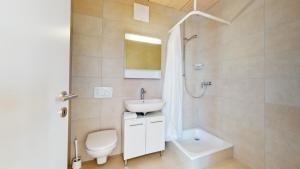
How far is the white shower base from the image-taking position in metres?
1.55

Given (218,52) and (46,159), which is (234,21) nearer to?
(218,52)

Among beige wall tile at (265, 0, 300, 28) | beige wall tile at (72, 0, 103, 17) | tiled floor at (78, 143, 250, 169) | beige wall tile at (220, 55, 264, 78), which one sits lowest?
tiled floor at (78, 143, 250, 169)

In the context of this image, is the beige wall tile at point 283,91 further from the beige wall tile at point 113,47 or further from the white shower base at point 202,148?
the beige wall tile at point 113,47

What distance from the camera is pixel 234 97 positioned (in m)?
1.80

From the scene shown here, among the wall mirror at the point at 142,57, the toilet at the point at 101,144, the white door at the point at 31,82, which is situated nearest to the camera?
the white door at the point at 31,82

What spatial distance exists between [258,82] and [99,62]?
7.17 ft

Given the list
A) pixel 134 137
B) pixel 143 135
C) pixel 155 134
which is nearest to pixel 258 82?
pixel 155 134

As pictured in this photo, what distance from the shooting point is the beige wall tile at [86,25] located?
1674mm

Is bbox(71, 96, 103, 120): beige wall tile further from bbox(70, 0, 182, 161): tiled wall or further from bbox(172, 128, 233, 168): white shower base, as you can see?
bbox(172, 128, 233, 168): white shower base

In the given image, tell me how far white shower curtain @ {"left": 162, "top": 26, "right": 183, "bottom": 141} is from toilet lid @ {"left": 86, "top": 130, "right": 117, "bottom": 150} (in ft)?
2.86

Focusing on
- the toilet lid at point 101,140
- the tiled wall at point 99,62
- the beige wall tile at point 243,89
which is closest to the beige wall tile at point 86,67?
the tiled wall at point 99,62

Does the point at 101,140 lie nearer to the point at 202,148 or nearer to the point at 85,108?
the point at 85,108

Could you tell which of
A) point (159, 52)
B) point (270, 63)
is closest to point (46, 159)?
point (159, 52)

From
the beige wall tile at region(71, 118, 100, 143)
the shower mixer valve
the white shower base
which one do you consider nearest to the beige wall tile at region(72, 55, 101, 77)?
the beige wall tile at region(71, 118, 100, 143)
